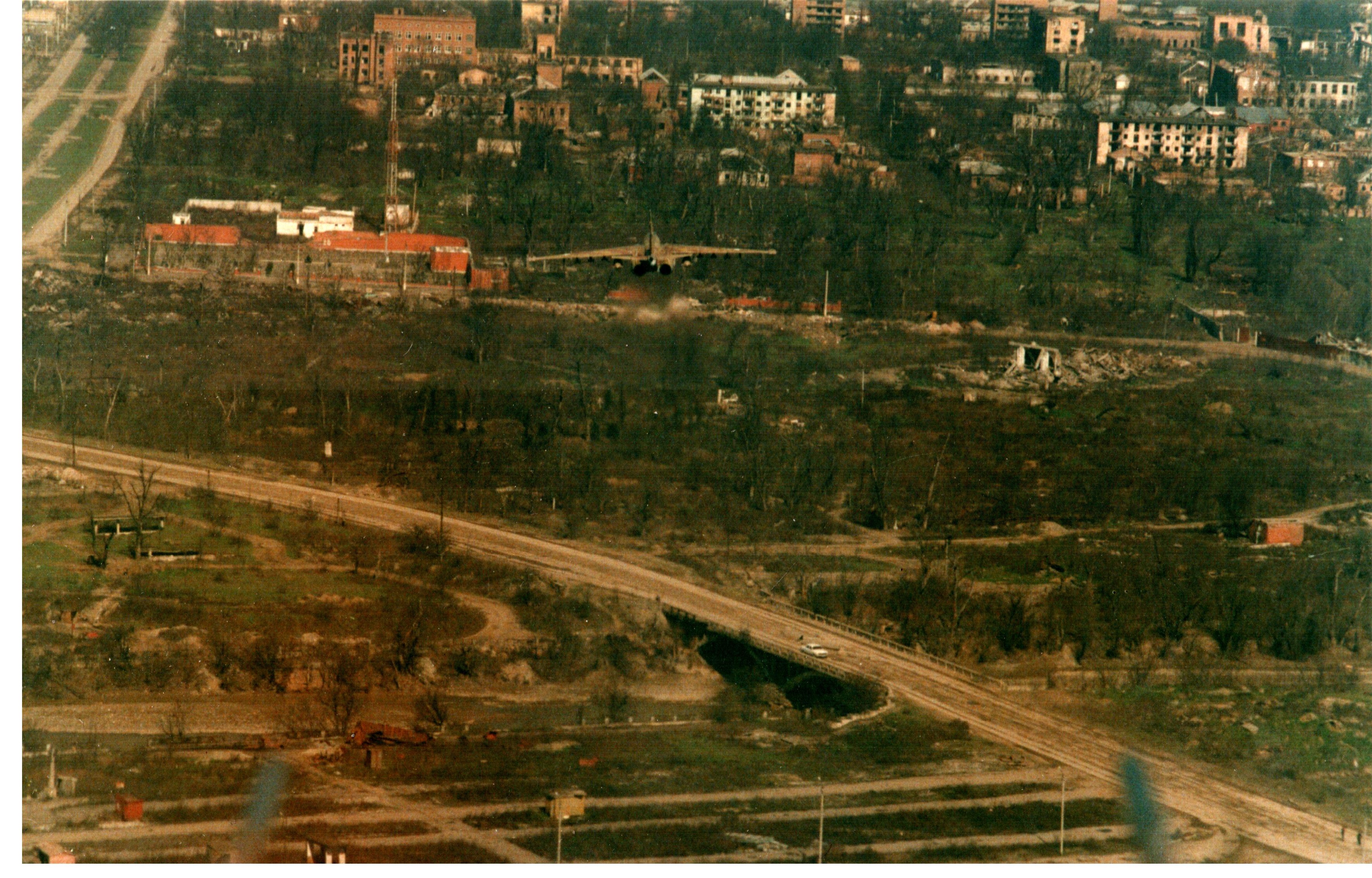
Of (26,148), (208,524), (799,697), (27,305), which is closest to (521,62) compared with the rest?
(26,148)

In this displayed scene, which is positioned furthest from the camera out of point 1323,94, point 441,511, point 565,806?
point 1323,94

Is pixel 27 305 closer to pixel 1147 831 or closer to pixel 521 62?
pixel 521 62

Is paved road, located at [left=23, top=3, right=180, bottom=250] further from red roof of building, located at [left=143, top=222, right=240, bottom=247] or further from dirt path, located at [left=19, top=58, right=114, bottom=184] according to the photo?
red roof of building, located at [left=143, top=222, right=240, bottom=247]

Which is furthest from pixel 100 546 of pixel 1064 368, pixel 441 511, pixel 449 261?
pixel 1064 368

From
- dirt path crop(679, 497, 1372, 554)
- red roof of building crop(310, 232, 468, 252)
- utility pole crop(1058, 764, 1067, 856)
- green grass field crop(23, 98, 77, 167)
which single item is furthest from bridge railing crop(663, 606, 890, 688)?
green grass field crop(23, 98, 77, 167)

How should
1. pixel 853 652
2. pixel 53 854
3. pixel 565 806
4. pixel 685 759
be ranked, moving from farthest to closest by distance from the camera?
pixel 853 652 < pixel 685 759 < pixel 565 806 < pixel 53 854

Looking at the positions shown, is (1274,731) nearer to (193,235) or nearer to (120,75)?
(193,235)

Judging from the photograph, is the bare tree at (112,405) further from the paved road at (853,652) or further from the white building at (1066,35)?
the white building at (1066,35)

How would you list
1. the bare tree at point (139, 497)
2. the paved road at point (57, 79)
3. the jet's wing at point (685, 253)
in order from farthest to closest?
the paved road at point (57, 79)
the jet's wing at point (685, 253)
the bare tree at point (139, 497)

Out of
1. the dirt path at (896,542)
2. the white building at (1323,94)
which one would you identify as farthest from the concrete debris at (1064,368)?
the white building at (1323,94)
